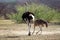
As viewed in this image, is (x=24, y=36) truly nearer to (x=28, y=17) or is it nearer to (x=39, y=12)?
(x=28, y=17)

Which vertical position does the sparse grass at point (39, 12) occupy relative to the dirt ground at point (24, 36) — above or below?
above

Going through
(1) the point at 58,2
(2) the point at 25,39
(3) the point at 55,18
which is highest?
(1) the point at 58,2

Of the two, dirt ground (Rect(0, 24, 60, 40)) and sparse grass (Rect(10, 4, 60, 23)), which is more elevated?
sparse grass (Rect(10, 4, 60, 23))

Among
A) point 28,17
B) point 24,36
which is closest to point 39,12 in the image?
point 28,17

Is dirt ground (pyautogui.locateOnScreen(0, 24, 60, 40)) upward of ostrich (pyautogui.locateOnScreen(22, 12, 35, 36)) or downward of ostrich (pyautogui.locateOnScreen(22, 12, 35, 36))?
downward

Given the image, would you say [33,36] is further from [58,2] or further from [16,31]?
[58,2]

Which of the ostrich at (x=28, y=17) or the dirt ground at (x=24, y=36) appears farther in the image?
the ostrich at (x=28, y=17)

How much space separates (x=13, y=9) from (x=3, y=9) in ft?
0.42

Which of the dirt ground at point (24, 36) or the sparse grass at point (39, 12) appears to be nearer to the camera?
the dirt ground at point (24, 36)

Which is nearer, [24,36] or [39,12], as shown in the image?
[24,36]

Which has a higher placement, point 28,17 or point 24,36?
point 28,17

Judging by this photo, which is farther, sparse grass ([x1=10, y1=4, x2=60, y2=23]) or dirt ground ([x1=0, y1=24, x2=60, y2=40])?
sparse grass ([x1=10, y1=4, x2=60, y2=23])

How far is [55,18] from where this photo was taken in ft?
8.94

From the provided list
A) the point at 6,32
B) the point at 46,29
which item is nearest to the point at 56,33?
the point at 46,29
